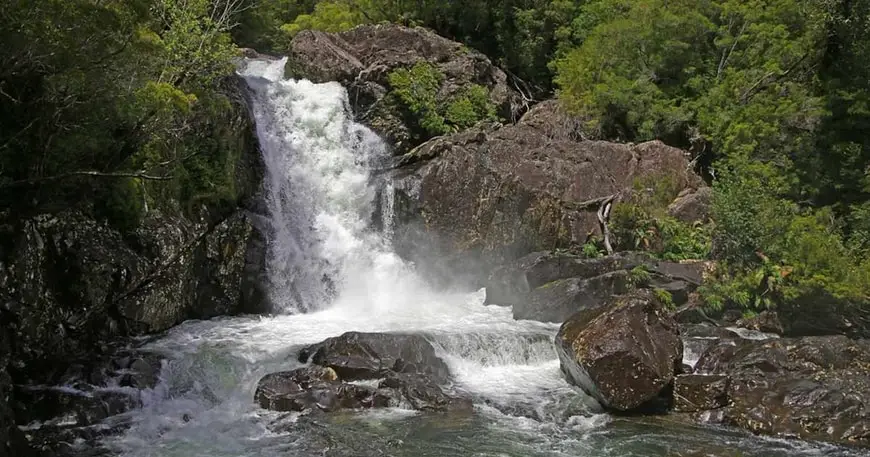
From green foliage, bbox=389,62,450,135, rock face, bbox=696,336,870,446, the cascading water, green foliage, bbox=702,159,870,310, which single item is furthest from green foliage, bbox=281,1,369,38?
rock face, bbox=696,336,870,446

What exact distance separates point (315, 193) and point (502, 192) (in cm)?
616

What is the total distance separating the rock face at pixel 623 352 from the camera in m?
13.0

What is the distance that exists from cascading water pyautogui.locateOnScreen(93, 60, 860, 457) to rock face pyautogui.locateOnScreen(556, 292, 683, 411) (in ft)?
1.80

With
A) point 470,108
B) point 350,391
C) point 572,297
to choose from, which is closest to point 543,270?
point 572,297

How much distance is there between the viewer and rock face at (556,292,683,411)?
42.8 feet

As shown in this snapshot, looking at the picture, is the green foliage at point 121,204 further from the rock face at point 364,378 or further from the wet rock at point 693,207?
the wet rock at point 693,207

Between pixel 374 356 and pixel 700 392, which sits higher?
pixel 374 356

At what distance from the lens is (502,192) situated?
22281 millimetres

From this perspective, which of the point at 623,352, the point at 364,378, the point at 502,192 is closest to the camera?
the point at 623,352

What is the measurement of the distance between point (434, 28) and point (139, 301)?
20.2 meters

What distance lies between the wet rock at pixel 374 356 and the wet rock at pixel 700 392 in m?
4.79

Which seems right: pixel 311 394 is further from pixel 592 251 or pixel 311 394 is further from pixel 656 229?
pixel 656 229

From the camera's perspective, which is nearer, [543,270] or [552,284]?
[552,284]

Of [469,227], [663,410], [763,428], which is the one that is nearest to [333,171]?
[469,227]
